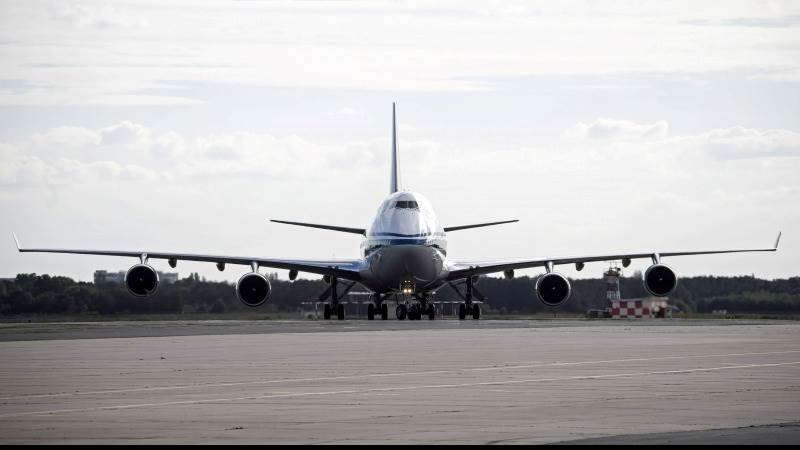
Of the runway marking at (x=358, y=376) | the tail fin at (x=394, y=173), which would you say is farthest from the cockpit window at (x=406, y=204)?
the runway marking at (x=358, y=376)

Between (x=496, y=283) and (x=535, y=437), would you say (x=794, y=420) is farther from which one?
(x=496, y=283)

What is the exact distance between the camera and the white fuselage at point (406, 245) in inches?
2398

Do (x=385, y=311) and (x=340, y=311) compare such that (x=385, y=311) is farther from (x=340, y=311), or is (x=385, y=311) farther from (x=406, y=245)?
(x=406, y=245)

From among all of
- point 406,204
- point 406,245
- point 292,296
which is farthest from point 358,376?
point 292,296

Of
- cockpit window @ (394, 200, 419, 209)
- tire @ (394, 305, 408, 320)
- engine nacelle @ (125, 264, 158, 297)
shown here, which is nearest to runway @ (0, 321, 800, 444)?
cockpit window @ (394, 200, 419, 209)

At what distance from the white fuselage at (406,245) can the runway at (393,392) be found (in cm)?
2803

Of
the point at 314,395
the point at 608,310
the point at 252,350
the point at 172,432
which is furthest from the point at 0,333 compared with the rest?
the point at 608,310

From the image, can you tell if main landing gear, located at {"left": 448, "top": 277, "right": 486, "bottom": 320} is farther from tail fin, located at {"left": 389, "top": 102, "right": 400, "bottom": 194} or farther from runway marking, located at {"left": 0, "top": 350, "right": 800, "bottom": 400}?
runway marking, located at {"left": 0, "top": 350, "right": 800, "bottom": 400}

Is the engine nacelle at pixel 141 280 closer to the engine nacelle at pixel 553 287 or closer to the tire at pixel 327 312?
the tire at pixel 327 312

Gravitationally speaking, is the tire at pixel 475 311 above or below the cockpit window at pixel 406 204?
below

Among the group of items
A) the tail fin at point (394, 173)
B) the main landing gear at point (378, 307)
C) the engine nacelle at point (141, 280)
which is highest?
the tail fin at point (394, 173)

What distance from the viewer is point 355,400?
17062 millimetres

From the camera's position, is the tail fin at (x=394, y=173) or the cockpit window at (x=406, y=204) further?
the tail fin at (x=394, y=173)

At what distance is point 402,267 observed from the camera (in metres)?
61.4
